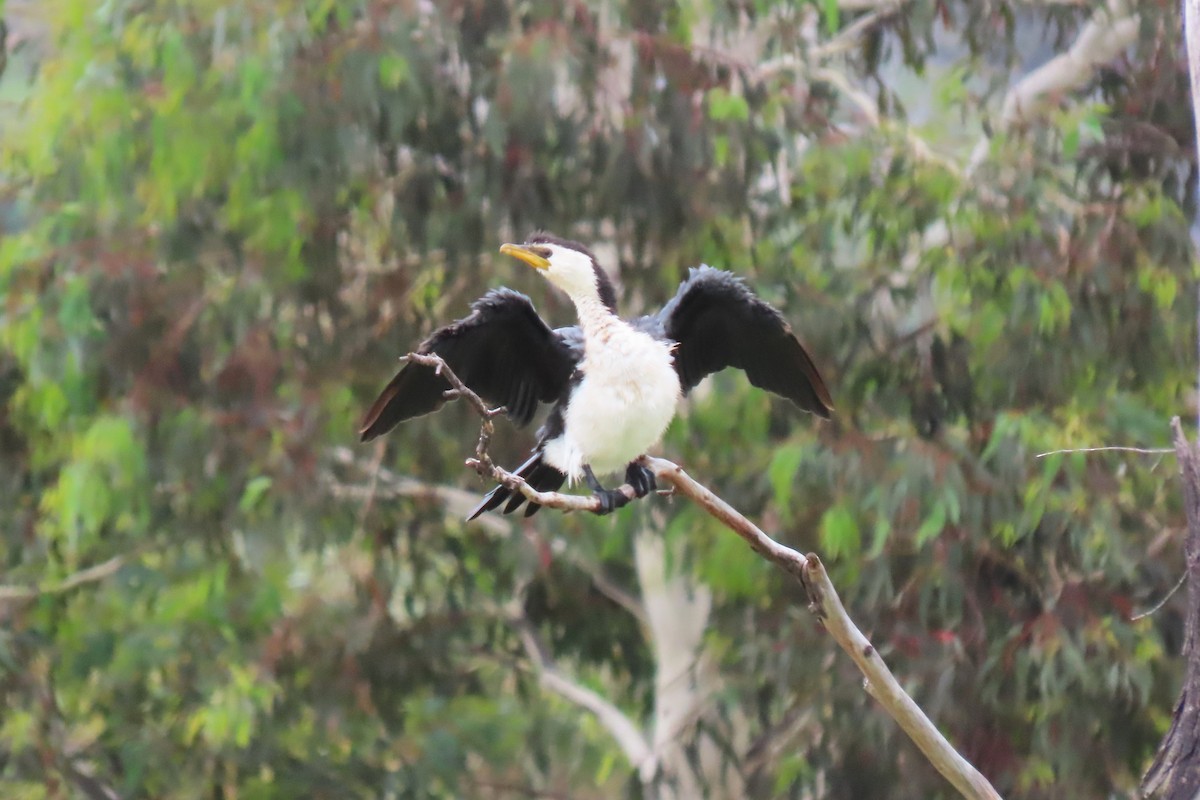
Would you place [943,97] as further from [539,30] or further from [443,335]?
[443,335]

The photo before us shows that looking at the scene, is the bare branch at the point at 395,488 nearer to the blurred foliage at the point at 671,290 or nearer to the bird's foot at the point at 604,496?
the blurred foliage at the point at 671,290

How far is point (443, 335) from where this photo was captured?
3.02 metres

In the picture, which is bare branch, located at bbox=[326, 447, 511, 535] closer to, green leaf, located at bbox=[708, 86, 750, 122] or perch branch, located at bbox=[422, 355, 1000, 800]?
green leaf, located at bbox=[708, 86, 750, 122]

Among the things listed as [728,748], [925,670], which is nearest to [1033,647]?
[925,670]

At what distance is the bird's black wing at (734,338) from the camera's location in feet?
10.6

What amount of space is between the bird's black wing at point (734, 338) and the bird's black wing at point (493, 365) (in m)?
0.23

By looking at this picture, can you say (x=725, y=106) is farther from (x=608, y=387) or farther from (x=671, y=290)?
(x=608, y=387)

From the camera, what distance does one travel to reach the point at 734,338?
341 cm

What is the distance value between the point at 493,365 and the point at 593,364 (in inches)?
9.7

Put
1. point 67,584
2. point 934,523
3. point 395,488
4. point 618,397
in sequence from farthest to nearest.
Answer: point 67,584 → point 395,488 → point 934,523 → point 618,397

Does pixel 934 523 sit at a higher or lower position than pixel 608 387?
lower

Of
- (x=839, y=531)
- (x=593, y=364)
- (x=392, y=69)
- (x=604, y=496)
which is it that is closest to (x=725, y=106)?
(x=392, y=69)

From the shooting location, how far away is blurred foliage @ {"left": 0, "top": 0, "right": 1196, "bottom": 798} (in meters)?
5.39

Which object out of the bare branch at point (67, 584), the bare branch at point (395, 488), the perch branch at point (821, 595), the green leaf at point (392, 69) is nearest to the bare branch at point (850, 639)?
the perch branch at point (821, 595)
